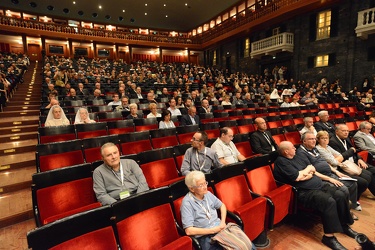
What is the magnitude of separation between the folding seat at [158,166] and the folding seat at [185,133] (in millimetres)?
732

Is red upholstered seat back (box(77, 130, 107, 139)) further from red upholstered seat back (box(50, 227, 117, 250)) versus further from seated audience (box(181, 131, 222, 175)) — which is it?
red upholstered seat back (box(50, 227, 117, 250))

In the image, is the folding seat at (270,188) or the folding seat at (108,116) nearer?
the folding seat at (270,188)

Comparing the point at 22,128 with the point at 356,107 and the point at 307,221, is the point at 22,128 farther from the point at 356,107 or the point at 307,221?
the point at 356,107

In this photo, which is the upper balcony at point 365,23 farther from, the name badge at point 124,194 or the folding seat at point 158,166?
the name badge at point 124,194

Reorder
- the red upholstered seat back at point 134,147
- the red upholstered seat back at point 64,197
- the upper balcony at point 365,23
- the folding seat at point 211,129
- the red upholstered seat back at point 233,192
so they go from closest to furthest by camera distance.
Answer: the red upholstered seat back at point 64,197, the red upholstered seat back at point 233,192, the red upholstered seat back at point 134,147, the folding seat at point 211,129, the upper balcony at point 365,23

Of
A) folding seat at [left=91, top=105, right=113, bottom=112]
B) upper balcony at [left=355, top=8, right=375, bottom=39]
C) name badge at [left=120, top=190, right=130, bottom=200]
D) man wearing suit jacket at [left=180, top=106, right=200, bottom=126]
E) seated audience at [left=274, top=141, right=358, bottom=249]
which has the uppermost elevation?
upper balcony at [left=355, top=8, right=375, bottom=39]

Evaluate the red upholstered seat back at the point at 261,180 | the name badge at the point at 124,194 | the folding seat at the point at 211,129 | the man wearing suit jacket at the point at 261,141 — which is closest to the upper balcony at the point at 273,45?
the folding seat at the point at 211,129

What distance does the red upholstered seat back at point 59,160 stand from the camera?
1.87m

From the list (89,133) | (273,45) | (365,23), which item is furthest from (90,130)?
(273,45)

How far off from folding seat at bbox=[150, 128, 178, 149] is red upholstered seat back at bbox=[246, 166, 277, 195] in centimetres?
117

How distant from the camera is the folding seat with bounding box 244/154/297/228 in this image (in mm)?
1557

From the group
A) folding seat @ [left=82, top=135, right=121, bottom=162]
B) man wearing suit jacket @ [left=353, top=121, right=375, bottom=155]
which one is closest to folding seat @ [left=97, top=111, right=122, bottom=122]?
folding seat @ [left=82, top=135, right=121, bottom=162]

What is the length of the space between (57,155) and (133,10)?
1502 centimetres

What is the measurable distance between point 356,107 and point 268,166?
5276 mm
